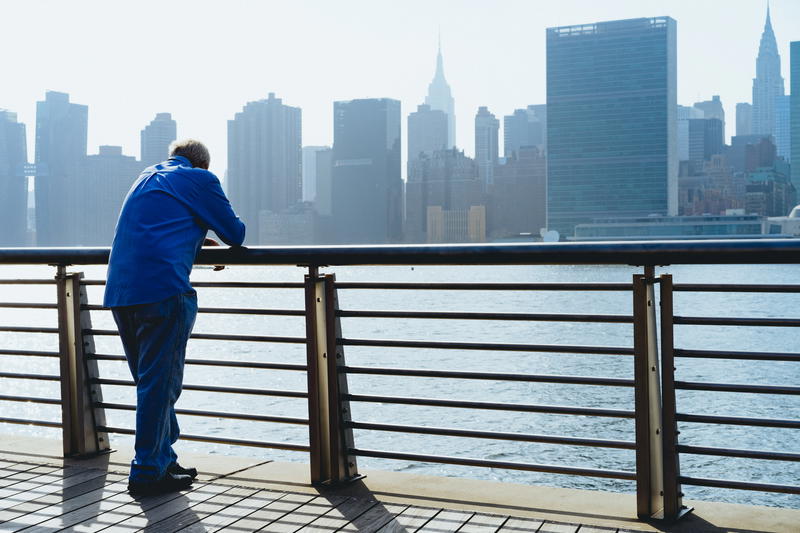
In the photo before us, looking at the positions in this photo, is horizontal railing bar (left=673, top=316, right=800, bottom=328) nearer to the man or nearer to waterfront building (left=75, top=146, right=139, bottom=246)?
the man

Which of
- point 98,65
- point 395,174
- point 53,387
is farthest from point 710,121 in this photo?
point 53,387

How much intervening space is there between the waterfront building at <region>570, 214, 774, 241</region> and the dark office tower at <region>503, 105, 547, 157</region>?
25619mm

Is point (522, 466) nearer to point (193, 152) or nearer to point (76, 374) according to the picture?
point (193, 152)

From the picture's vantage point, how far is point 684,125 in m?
135

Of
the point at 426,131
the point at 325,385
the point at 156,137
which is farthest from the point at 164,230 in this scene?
the point at 426,131

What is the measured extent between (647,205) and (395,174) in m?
35.8

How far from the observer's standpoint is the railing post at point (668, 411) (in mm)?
3432

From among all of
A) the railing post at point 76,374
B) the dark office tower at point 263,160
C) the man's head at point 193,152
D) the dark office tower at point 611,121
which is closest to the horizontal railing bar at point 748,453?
the man's head at point 193,152

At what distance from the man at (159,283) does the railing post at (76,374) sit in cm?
75

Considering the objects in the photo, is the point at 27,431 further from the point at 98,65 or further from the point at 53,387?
the point at 98,65

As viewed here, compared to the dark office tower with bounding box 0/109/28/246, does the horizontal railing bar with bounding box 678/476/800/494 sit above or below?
below

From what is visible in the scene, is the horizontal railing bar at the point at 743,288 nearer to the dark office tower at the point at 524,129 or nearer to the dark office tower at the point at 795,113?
the dark office tower at the point at 795,113

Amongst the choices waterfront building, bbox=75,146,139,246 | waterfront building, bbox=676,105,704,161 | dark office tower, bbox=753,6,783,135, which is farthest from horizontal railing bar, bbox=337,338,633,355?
dark office tower, bbox=753,6,783,135

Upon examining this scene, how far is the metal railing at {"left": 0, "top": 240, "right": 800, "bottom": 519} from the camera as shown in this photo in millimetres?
3357
